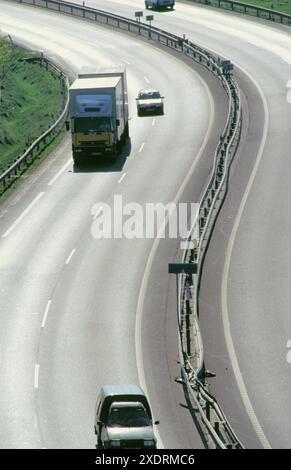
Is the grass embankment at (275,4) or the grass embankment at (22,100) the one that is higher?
the grass embankment at (275,4)

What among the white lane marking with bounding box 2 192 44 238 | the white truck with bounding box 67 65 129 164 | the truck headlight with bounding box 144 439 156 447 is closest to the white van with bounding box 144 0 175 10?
the white truck with bounding box 67 65 129 164

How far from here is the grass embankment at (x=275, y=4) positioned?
122875 millimetres

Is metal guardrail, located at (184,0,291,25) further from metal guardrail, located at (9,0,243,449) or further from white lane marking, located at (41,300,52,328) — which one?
white lane marking, located at (41,300,52,328)

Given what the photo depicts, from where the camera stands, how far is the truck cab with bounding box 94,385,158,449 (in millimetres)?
33969

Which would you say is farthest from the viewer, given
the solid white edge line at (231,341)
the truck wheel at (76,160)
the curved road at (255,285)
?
the truck wheel at (76,160)

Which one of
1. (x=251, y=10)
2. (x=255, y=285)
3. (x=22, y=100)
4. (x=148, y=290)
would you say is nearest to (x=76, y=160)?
(x=148, y=290)

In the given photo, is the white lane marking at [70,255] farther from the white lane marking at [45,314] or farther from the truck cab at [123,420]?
the truck cab at [123,420]

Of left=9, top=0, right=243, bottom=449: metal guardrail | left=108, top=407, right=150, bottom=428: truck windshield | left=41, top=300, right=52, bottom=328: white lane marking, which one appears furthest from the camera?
left=41, top=300, right=52, bottom=328: white lane marking

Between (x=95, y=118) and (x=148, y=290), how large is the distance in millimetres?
21641

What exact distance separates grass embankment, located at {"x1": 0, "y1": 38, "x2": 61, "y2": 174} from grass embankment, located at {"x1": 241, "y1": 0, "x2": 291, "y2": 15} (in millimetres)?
27318

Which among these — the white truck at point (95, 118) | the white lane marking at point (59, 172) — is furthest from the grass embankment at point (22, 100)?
the white truck at point (95, 118)

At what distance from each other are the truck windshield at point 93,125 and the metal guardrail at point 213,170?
6797 mm

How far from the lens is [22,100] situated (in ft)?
333

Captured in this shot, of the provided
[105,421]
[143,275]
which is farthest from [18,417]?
[143,275]
